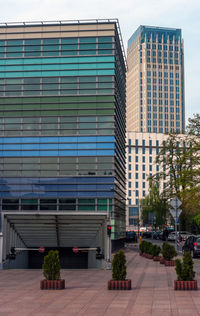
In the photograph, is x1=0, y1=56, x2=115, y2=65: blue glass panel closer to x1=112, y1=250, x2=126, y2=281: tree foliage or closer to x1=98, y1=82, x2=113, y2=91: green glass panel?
x1=98, y1=82, x2=113, y2=91: green glass panel

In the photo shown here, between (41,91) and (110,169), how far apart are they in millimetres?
10178

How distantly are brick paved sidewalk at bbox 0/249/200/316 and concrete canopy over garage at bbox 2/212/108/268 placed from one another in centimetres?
691

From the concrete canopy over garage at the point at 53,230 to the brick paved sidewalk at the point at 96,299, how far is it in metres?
6.91

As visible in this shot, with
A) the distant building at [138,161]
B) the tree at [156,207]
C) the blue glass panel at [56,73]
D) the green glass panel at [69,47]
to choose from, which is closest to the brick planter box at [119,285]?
the blue glass panel at [56,73]

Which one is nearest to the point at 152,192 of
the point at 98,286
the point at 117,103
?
the point at 117,103

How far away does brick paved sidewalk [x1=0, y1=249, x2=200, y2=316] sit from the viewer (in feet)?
39.6

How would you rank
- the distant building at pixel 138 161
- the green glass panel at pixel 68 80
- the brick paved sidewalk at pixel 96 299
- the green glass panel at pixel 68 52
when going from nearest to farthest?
the brick paved sidewalk at pixel 96 299
the green glass panel at pixel 68 80
the green glass panel at pixel 68 52
the distant building at pixel 138 161

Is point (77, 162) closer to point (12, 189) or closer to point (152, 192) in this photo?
point (12, 189)

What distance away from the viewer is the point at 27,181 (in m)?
42.2

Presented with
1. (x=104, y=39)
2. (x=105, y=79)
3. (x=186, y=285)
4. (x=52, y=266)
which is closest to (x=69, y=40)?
(x=104, y=39)

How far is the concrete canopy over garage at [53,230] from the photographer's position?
2666 centimetres

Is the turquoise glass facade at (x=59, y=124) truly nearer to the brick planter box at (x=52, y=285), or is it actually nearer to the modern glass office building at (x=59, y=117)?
the modern glass office building at (x=59, y=117)

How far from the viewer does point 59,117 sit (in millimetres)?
42938

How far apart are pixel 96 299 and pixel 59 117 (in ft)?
99.0
